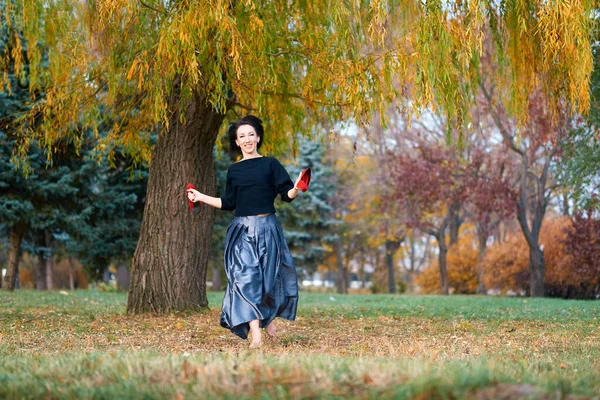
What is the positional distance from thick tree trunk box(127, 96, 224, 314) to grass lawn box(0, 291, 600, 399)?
1.04ft

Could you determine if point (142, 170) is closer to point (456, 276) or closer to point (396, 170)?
point (396, 170)

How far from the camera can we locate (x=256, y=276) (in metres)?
6.37

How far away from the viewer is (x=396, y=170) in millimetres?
26125

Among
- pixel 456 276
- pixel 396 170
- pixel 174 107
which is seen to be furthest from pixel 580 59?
pixel 456 276

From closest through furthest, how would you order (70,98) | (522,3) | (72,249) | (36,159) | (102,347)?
1. (102,347)
2. (522,3)
3. (70,98)
4. (36,159)
5. (72,249)

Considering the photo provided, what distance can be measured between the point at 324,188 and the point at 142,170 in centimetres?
1368

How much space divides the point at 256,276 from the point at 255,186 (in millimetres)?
812

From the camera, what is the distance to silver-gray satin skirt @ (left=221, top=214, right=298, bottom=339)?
6.30 metres

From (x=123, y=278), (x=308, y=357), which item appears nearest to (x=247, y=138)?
(x=308, y=357)

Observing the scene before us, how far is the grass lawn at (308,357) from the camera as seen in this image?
3.41m

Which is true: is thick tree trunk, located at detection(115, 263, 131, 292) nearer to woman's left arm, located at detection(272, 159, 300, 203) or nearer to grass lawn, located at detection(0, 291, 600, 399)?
grass lawn, located at detection(0, 291, 600, 399)

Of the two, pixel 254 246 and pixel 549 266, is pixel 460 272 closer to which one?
pixel 549 266

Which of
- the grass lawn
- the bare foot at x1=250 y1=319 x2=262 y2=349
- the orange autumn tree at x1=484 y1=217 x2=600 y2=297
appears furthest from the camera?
the orange autumn tree at x1=484 y1=217 x2=600 y2=297

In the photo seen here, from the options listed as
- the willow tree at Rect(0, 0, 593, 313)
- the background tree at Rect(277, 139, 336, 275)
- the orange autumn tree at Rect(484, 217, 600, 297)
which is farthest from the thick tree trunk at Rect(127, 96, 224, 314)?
the background tree at Rect(277, 139, 336, 275)
